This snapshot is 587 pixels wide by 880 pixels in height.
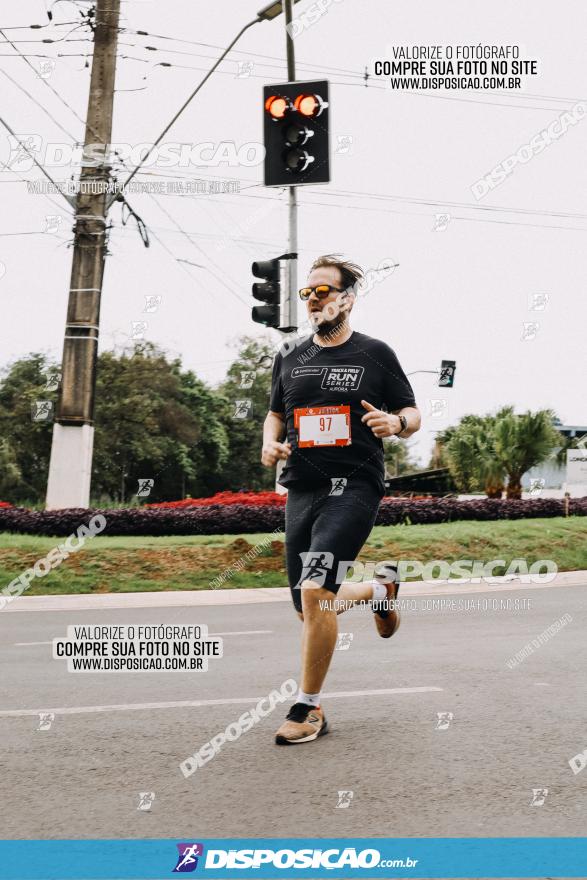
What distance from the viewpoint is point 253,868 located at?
9.81 ft

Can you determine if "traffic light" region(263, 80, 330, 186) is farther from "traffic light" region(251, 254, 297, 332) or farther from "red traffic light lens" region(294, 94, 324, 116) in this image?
"traffic light" region(251, 254, 297, 332)

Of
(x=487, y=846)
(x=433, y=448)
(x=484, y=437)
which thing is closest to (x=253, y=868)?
(x=487, y=846)

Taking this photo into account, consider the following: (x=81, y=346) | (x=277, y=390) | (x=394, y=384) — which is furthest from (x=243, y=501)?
(x=394, y=384)

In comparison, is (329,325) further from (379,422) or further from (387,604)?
(387,604)

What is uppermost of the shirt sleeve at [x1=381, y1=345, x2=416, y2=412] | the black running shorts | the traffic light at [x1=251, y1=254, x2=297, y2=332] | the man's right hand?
the traffic light at [x1=251, y1=254, x2=297, y2=332]

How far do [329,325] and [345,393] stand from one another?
1.15ft

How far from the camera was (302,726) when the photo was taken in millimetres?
4395

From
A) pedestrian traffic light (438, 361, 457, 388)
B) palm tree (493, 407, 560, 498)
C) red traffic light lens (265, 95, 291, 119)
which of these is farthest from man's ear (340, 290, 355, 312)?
pedestrian traffic light (438, 361, 457, 388)

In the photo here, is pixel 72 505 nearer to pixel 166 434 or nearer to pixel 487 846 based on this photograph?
pixel 487 846

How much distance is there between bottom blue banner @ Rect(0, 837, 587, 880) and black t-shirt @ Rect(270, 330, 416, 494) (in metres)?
1.78

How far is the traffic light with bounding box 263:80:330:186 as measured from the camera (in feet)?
32.0

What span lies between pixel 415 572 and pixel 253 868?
37.4ft

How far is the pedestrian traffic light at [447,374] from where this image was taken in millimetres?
29031

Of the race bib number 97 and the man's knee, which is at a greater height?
the race bib number 97
